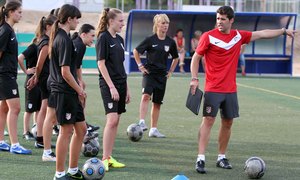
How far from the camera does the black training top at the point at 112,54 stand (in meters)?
8.49

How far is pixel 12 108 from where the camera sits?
9602 millimetres

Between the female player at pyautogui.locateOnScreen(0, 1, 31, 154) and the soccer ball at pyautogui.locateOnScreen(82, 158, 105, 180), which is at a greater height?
the female player at pyautogui.locateOnScreen(0, 1, 31, 154)

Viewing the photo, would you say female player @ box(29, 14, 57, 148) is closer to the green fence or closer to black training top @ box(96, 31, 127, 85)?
black training top @ box(96, 31, 127, 85)

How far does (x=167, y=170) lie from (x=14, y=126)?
246cm

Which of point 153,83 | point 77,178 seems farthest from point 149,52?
point 77,178

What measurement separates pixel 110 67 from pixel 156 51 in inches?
125

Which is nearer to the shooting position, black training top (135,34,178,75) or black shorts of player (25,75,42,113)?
black shorts of player (25,75,42,113)

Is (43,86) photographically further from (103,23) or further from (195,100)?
(195,100)

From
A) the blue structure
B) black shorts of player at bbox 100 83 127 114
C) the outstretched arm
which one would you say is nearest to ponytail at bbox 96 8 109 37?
black shorts of player at bbox 100 83 127 114

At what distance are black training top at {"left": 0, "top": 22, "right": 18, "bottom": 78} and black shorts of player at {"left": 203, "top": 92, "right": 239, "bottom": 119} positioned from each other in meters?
2.83

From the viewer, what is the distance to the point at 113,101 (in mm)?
8562

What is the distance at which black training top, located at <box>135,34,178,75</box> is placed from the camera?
11703mm

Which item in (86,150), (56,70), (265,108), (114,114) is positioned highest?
(56,70)

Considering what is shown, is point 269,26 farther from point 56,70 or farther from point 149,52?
point 56,70
